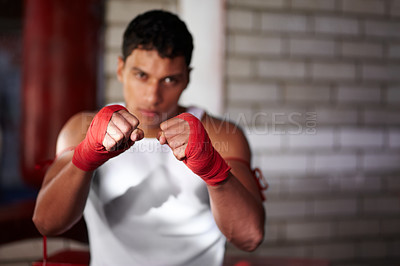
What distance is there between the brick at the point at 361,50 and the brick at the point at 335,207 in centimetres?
92

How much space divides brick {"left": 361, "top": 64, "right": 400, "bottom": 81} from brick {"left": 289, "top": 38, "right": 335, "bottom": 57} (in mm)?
270

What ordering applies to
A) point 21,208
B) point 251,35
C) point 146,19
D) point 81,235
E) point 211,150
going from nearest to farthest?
1. point 211,150
2. point 146,19
3. point 81,235
4. point 21,208
5. point 251,35

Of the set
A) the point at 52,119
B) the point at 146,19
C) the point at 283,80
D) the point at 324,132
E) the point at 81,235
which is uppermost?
the point at 146,19

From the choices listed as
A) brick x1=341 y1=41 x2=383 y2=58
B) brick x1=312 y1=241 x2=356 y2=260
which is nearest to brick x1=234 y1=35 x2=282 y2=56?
brick x1=341 y1=41 x2=383 y2=58

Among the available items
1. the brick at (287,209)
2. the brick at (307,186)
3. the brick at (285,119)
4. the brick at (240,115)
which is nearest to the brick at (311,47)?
the brick at (285,119)

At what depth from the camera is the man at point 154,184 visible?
29.4 inches

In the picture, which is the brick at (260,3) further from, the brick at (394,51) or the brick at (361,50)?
the brick at (394,51)

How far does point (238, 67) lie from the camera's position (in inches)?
74.2

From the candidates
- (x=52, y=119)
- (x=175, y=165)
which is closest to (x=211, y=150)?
(x=175, y=165)

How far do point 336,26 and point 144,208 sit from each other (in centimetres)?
172

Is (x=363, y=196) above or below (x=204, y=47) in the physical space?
below

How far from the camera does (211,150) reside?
0.66 m

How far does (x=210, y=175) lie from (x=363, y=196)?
1788mm

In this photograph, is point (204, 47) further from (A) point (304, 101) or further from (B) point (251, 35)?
(A) point (304, 101)
